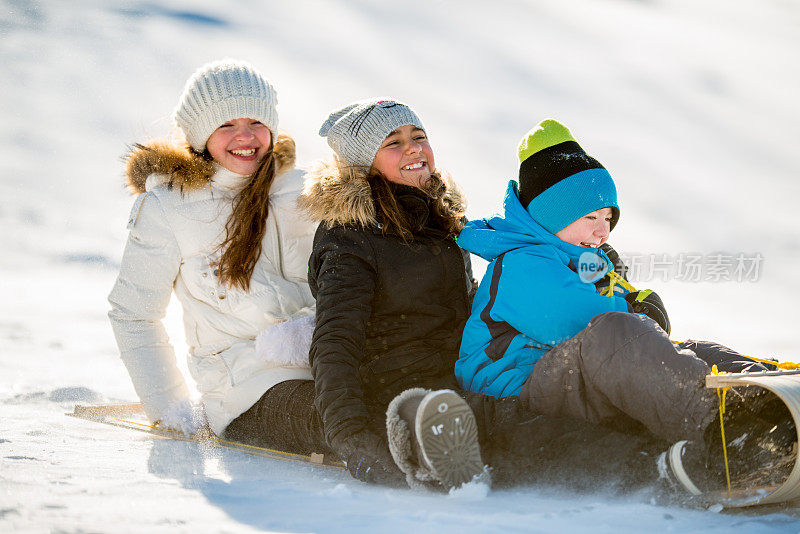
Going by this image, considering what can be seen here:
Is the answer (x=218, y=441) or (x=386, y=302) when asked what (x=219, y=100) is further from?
(x=218, y=441)

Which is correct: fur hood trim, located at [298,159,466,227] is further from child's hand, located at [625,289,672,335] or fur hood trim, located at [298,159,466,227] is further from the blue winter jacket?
child's hand, located at [625,289,672,335]

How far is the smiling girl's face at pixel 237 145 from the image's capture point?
9.25 ft

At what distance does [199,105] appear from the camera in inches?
110

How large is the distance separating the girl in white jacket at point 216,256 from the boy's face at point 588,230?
0.94 meters

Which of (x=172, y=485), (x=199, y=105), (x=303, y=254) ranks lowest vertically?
(x=172, y=485)

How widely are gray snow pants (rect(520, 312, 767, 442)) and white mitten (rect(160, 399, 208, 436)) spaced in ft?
4.45

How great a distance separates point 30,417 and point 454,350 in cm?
189

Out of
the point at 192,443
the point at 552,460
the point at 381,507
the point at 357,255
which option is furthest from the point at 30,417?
the point at 552,460

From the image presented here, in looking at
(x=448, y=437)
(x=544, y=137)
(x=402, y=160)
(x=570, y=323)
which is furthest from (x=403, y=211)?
(x=448, y=437)

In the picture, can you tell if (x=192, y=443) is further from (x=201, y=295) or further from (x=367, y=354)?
(x=367, y=354)

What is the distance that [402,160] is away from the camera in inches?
101

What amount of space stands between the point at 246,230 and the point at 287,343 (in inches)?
18.5

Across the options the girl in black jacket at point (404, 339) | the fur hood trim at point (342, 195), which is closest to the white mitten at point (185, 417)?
the girl in black jacket at point (404, 339)

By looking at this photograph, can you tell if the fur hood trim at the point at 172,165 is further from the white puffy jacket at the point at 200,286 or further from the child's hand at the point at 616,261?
the child's hand at the point at 616,261
